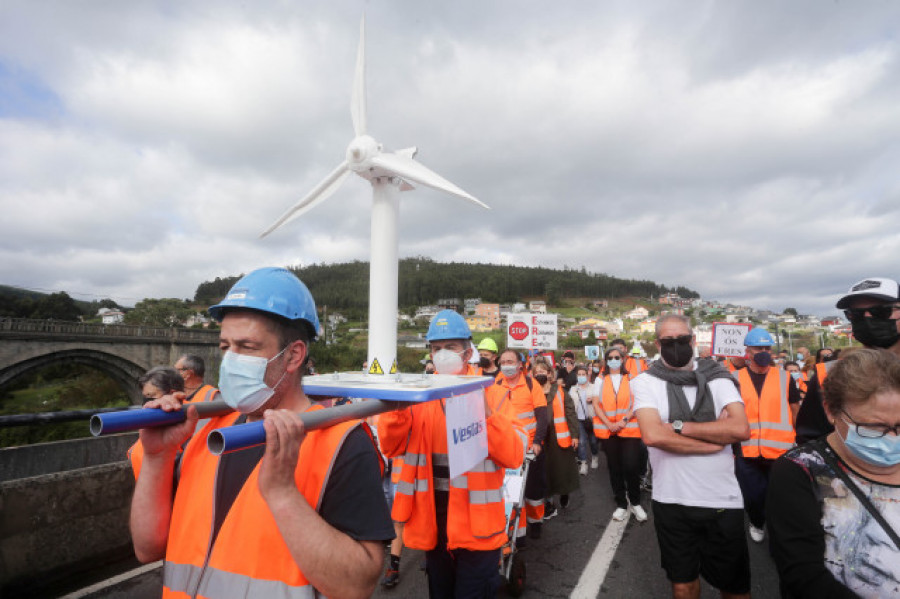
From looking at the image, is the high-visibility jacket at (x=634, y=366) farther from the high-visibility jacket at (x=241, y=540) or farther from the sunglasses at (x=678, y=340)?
the high-visibility jacket at (x=241, y=540)

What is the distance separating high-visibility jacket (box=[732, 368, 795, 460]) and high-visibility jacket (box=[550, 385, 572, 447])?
77.5 inches

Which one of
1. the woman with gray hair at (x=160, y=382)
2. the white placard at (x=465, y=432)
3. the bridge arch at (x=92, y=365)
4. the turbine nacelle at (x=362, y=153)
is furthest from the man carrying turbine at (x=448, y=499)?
the bridge arch at (x=92, y=365)

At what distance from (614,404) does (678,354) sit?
402 centimetres

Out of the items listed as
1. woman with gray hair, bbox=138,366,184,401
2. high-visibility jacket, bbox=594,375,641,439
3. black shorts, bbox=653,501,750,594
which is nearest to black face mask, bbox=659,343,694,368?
black shorts, bbox=653,501,750,594

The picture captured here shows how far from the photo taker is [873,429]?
179cm

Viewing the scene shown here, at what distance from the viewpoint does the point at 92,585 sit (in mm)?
4094

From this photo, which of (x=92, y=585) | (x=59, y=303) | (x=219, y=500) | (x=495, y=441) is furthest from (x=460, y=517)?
(x=59, y=303)

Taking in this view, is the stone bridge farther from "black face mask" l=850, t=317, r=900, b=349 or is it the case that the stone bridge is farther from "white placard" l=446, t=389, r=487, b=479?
"black face mask" l=850, t=317, r=900, b=349

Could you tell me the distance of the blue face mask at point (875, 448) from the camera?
1761 millimetres

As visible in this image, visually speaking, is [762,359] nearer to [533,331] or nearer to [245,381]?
[245,381]

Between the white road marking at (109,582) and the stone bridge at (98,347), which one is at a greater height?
the stone bridge at (98,347)

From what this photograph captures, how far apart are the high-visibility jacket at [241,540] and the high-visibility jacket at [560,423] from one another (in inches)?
200

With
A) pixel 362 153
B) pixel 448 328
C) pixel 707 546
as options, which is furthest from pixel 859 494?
pixel 362 153

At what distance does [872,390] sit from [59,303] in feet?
280
